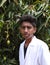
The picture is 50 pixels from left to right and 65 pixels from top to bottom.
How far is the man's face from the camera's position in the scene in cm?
341

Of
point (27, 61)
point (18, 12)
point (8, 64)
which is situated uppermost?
point (18, 12)

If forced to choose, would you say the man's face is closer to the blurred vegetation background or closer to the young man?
the young man

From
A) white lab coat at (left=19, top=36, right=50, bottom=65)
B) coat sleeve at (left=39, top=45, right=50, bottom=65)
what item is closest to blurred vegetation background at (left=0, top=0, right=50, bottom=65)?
white lab coat at (left=19, top=36, right=50, bottom=65)

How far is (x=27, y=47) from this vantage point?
11.4ft

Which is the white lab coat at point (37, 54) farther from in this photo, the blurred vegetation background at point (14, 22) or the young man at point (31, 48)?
the blurred vegetation background at point (14, 22)

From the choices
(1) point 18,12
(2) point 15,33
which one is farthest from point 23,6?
(2) point 15,33

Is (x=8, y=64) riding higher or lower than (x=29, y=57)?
lower

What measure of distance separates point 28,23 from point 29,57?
351 millimetres

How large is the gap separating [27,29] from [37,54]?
0.98 ft

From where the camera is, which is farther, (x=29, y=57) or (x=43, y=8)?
(x=43, y=8)

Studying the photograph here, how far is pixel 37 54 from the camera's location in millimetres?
3303

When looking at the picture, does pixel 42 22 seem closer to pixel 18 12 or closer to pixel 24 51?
pixel 18 12

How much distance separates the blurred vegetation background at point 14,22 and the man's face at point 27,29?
117 cm

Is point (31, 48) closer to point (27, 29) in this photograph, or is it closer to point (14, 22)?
point (27, 29)
